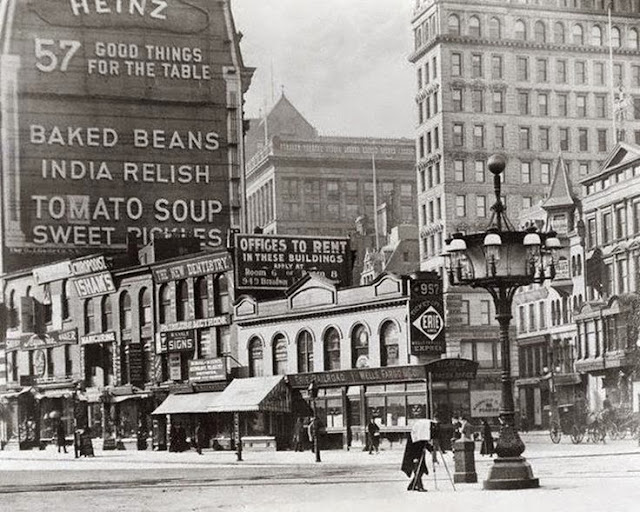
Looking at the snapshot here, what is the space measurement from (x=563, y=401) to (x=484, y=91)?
1766 centimetres

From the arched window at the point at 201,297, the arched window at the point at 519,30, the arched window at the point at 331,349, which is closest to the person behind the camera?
the arched window at the point at 331,349

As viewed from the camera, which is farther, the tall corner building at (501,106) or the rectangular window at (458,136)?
the rectangular window at (458,136)

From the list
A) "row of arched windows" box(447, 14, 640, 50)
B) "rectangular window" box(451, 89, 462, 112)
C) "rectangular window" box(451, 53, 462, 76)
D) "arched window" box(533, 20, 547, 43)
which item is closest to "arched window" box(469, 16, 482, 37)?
"row of arched windows" box(447, 14, 640, 50)

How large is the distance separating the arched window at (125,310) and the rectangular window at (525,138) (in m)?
23.2

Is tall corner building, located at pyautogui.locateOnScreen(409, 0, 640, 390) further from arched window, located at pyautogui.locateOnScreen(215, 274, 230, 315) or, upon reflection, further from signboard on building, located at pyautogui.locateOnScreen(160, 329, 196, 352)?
signboard on building, located at pyautogui.locateOnScreen(160, 329, 196, 352)

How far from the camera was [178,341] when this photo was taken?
55.8 metres

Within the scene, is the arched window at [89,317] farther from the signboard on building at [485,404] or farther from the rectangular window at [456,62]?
the rectangular window at [456,62]

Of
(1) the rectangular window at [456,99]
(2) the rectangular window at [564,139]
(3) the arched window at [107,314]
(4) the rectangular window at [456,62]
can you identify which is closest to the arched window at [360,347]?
(3) the arched window at [107,314]

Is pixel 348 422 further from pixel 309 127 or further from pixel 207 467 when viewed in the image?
pixel 309 127

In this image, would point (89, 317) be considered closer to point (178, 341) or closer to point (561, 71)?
point (178, 341)

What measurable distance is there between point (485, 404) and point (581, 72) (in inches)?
598

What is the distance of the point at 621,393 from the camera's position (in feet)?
200

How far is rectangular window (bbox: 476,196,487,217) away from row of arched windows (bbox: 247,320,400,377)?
96.8ft

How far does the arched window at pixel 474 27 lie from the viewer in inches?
2677
